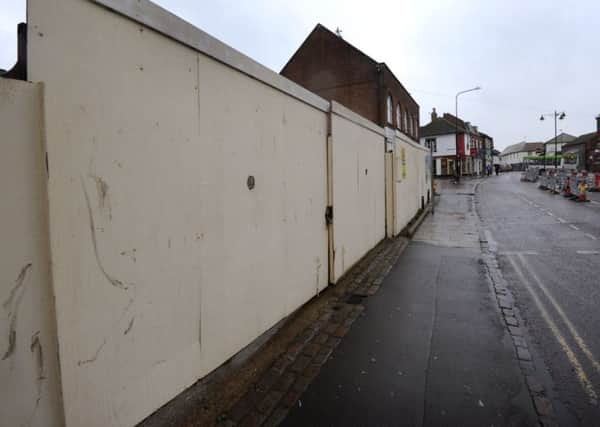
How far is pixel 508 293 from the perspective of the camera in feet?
19.0

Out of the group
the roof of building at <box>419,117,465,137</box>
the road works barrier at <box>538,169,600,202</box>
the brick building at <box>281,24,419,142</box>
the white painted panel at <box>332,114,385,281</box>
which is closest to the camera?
the white painted panel at <box>332,114,385,281</box>

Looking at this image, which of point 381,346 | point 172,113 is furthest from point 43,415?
point 381,346

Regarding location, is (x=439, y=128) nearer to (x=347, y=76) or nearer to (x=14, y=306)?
(x=347, y=76)

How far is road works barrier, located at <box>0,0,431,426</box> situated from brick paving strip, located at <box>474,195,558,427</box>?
261 centimetres

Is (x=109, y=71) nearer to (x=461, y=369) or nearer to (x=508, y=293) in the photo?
(x=461, y=369)

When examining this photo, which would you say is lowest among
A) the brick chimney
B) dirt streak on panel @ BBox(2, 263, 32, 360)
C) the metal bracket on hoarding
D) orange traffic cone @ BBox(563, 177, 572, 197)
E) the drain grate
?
the drain grate

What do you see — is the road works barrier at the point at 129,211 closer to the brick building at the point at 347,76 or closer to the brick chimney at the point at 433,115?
the brick building at the point at 347,76

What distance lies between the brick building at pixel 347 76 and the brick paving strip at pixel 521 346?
18337mm

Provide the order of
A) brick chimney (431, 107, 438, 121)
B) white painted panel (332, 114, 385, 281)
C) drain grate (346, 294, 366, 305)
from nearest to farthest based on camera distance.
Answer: drain grate (346, 294, 366, 305) < white painted panel (332, 114, 385, 281) < brick chimney (431, 107, 438, 121)

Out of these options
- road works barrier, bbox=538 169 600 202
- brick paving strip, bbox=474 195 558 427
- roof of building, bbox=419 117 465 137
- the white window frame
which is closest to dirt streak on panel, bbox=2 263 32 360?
brick paving strip, bbox=474 195 558 427

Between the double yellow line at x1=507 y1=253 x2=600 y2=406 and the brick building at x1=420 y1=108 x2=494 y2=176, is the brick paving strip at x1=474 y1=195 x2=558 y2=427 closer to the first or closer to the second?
the double yellow line at x1=507 y1=253 x2=600 y2=406

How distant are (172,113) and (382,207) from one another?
745cm

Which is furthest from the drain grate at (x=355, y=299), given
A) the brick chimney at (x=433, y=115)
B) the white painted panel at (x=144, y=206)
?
the brick chimney at (x=433, y=115)

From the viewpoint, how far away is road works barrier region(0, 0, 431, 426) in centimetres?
188
